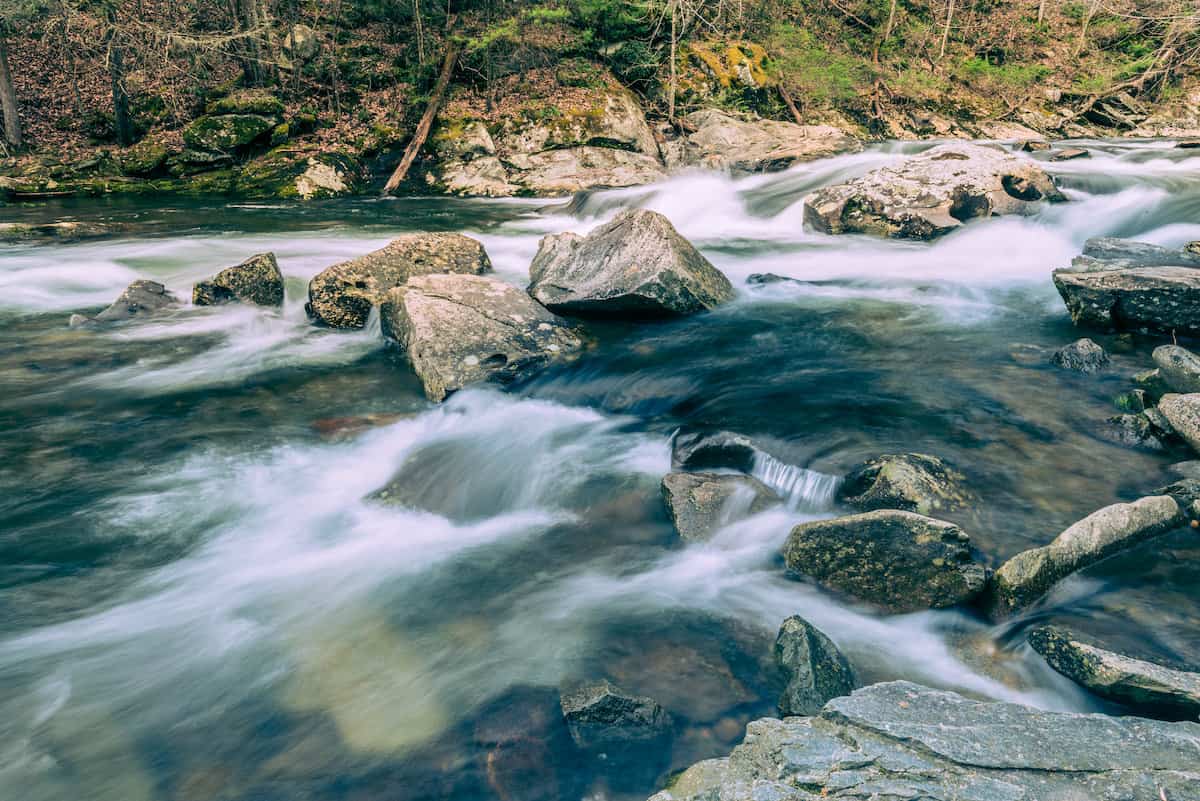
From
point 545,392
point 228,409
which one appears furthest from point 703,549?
point 228,409

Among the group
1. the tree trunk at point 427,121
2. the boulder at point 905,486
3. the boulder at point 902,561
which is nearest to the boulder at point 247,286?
the boulder at point 905,486

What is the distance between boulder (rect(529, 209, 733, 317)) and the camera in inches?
299

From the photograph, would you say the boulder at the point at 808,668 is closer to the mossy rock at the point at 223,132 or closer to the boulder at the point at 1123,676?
the boulder at the point at 1123,676

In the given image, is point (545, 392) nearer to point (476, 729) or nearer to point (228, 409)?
point (228, 409)

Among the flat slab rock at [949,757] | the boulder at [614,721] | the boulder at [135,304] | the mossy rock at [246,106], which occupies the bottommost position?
the boulder at [614,721]

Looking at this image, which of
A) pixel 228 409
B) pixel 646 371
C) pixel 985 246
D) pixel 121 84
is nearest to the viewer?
pixel 228 409

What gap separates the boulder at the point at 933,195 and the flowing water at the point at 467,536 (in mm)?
2409

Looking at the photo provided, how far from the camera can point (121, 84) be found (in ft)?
56.6

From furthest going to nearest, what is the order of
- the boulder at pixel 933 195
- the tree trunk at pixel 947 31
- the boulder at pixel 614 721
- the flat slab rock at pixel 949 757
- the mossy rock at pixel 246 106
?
the tree trunk at pixel 947 31 < the mossy rock at pixel 246 106 < the boulder at pixel 933 195 < the boulder at pixel 614 721 < the flat slab rock at pixel 949 757

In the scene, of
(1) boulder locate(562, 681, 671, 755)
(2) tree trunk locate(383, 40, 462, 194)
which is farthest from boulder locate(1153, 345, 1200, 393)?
(2) tree trunk locate(383, 40, 462, 194)

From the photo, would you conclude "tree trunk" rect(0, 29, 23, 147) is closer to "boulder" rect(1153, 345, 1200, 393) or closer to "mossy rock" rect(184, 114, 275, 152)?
"mossy rock" rect(184, 114, 275, 152)

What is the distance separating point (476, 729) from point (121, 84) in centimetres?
1998

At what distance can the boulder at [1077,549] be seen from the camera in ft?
11.7

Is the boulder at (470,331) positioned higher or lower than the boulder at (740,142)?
lower
